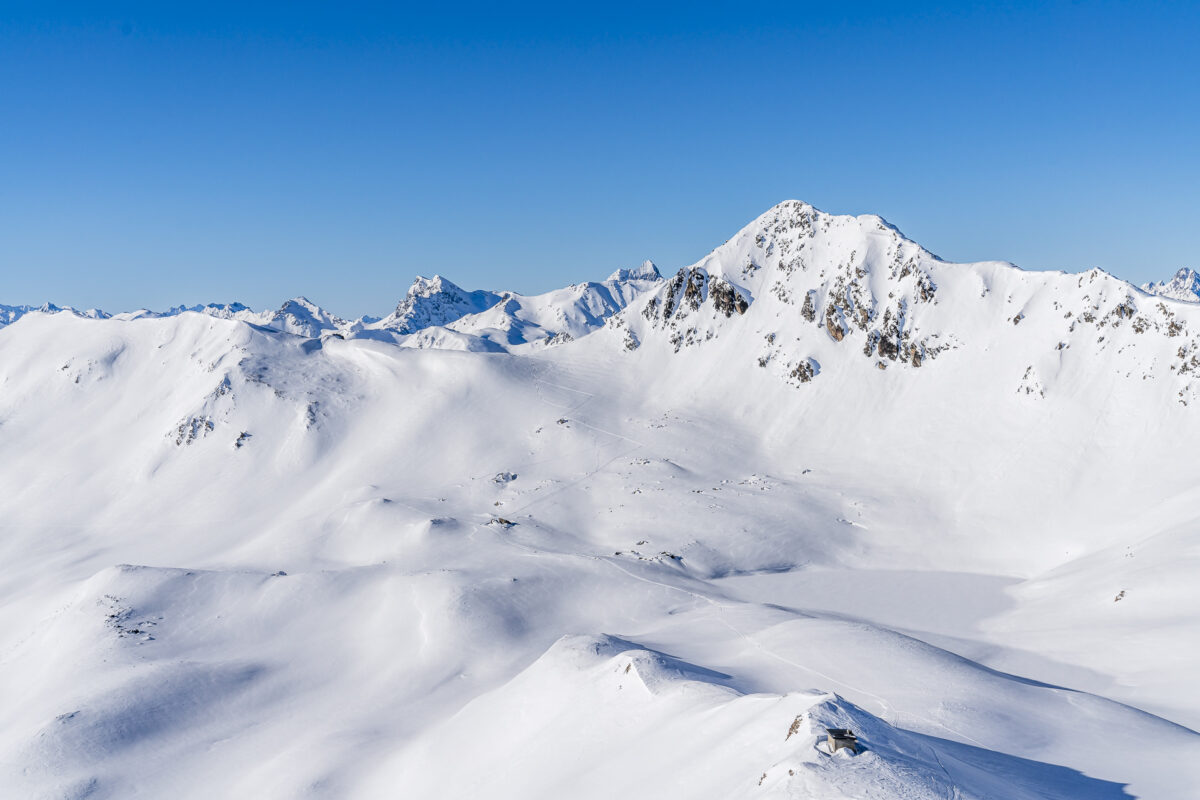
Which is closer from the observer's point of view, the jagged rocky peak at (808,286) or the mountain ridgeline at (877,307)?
the mountain ridgeline at (877,307)

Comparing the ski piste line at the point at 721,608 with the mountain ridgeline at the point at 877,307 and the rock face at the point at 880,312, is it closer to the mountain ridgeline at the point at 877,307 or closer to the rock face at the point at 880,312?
the rock face at the point at 880,312

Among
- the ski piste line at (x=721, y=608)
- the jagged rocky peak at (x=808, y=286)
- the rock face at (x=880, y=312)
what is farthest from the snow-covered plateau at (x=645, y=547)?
the jagged rocky peak at (x=808, y=286)

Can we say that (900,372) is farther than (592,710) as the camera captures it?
Yes

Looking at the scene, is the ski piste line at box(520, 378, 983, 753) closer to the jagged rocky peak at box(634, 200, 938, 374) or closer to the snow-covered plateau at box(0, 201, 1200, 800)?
the snow-covered plateau at box(0, 201, 1200, 800)

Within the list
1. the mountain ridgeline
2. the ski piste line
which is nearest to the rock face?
the mountain ridgeline

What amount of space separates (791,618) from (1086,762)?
28365mm

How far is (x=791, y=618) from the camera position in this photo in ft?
181

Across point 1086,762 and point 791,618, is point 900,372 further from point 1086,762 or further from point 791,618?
point 1086,762

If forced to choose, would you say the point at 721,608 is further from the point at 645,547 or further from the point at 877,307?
the point at 877,307

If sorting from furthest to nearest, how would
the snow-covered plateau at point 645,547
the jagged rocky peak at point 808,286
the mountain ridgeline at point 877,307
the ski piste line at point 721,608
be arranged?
the jagged rocky peak at point 808,286, the mountain ridgeline at point 877,307, the snow-covered plateau at point 645,547, the ski piste line at point 721,608

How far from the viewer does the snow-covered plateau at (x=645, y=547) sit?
3369 centimetres

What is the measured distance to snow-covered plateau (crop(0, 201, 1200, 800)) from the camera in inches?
1326

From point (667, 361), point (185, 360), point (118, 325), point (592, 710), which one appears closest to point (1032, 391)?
point (667, 361)

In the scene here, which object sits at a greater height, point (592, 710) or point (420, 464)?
point (592, 710)
